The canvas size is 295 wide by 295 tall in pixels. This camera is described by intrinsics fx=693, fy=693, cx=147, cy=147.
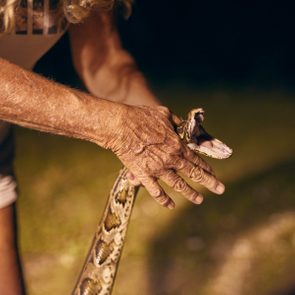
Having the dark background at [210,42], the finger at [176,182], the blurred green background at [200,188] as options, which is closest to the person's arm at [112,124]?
the finger at [176,182]

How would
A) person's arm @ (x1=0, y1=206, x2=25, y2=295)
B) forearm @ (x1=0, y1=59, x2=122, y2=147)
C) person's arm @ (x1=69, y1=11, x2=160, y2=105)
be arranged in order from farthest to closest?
person's arm @ (x1=0, y1=206, x2=25, y2=295) → person's arm @ (x1=69, y1=11, x2=160, y2=105) → forearm @ (x1=0, y1=59, x2=122, y2=147)

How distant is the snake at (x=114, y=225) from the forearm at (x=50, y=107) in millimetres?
196

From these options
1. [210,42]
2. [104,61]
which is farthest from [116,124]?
[210,42]

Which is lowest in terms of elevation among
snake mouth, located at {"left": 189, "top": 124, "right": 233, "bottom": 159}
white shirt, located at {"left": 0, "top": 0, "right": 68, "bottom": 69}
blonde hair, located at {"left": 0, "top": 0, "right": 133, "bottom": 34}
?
snake mouth, located at {"left": 189, "top": 124, "right": 233, "bottom": 159}

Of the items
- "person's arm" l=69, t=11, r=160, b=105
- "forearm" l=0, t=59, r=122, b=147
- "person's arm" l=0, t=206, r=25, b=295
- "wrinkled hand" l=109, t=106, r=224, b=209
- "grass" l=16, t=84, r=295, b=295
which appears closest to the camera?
"forearm" l=0, t=59, r=122, b=147

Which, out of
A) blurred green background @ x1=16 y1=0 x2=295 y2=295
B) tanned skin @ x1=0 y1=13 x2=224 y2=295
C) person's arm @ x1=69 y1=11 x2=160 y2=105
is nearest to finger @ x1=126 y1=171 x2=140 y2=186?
tanned skin @ x1=0 y1=13 x2=224 y2=295

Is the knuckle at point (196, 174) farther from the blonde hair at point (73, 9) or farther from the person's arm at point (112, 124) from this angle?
the blonde hair at point (73, 9)

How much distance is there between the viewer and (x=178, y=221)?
3143mm

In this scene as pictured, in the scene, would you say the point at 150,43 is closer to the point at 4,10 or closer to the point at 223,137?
the point at 223,137

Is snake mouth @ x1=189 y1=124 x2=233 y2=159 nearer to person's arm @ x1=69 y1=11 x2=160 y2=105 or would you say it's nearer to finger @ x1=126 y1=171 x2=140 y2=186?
finger @ x1=126 y1=171 x2=140 y2=186

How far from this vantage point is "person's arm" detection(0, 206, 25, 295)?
2.05m

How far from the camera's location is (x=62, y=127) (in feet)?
4.76

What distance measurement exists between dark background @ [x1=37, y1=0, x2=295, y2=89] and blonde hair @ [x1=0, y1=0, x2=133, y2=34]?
115 inches

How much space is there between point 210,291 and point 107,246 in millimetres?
992
